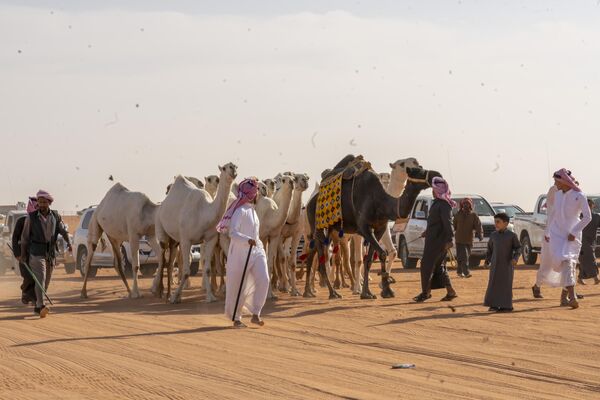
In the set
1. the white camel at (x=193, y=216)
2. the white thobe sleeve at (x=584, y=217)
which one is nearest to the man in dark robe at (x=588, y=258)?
the white thobe sleeve at (x=584, y=217)

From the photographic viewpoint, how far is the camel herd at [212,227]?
72.5ft

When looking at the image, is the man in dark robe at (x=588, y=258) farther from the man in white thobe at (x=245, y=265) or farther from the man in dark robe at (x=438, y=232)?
the man in white thobe at (x=245, y=265)

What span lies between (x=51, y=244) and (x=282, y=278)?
17.2 feet

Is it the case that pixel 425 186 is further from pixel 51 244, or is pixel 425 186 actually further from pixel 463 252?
pixel 463 252

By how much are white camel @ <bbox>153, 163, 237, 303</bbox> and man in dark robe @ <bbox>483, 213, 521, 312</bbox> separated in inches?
184

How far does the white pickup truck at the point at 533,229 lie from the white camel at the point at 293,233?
10674 millimetres

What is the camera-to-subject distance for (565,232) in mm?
19203

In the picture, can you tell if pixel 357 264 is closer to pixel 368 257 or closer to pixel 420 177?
pixel 368 257

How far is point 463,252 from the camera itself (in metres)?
29.7

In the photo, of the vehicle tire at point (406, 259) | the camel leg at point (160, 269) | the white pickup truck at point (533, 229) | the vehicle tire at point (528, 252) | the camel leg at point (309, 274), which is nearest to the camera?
the camel leg at point (309, 274)

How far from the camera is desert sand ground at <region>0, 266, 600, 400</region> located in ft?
36.7

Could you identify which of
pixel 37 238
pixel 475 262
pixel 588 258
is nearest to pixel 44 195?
pixel 37 238

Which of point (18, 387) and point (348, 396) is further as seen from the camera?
point (18, 387)

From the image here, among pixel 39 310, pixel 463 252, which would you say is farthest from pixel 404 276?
pixel 39 310
